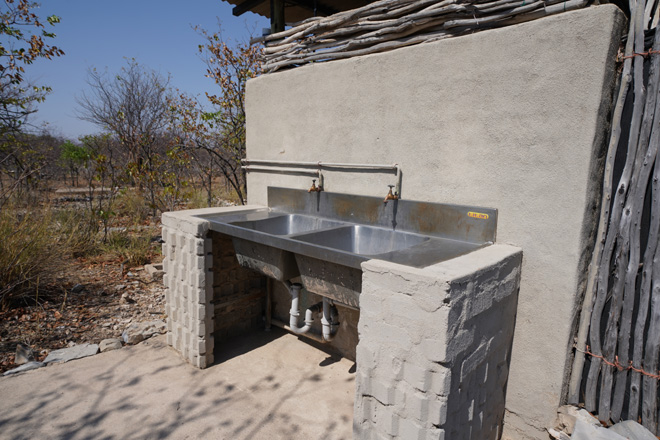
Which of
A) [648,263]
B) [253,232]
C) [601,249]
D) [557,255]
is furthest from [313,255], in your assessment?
[648,263]

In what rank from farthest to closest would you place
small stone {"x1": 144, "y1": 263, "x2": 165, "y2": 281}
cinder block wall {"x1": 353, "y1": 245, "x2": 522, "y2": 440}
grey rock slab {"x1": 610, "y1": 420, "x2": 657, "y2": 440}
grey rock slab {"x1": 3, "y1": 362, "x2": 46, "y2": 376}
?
1. small stone {"x1": 144, "y1": 263, "x2": 165, "y2": 281}
2. grey rock slab {"x1": 3, "y1": 362, "x2": 46, "y2": 376}
3. grey rock slab {"x1": 610, "y1": 420, "x2": 657, "y2": 440}
4. cinder block wall {"x1": 353, "y1": 245, "x2": 522, "y2": 440}

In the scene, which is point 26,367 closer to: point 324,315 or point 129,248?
point 324,315

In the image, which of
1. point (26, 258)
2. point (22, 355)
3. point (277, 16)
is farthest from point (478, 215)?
point (26, 258)

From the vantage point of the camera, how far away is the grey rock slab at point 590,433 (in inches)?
72.2

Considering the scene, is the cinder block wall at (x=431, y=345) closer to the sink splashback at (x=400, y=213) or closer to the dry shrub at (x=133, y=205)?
the sink splashback at (x=400, y=213)

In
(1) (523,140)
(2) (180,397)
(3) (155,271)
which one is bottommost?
(2) (180,397)

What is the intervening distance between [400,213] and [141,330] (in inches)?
109

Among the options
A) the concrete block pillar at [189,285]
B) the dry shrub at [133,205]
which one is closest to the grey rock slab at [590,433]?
the concrete block pillar at [189,285]

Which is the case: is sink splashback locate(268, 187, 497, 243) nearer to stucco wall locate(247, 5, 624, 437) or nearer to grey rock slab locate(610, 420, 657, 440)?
stucco wall locate(247, 5, 624, 437)

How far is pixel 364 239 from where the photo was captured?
2.83 meters

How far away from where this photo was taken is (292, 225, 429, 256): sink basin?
2558 millimetres

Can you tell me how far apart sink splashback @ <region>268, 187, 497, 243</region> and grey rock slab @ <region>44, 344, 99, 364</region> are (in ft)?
6.75

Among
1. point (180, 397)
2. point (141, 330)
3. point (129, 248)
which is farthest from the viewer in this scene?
point (129, 248)

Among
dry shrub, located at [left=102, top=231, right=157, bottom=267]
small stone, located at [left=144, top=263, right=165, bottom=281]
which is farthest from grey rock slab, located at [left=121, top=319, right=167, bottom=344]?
dry shrub, located at [left=102, top=231, right=157, bottom=267]
